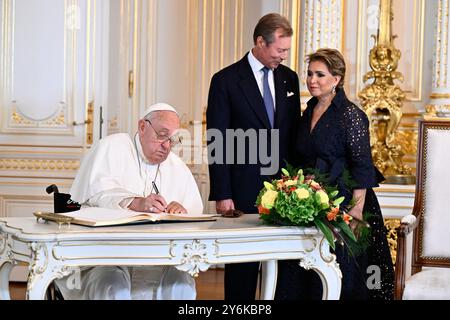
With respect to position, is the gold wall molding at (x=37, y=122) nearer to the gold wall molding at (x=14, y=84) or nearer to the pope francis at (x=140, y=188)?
the gold wall molding at (x=14, y=84)

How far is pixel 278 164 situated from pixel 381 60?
1.85m

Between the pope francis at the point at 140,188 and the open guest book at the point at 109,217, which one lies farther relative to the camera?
the pope francis at the point at 140,188

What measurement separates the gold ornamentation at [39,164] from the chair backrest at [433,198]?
10.0 ft

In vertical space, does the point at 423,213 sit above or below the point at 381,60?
below

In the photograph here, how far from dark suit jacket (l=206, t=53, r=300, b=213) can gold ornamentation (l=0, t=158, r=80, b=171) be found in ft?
7.23

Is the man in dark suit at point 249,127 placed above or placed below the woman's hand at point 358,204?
above

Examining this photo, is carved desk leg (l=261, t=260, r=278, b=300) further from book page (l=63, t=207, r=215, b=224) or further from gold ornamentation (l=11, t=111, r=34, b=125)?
gold ornamentation (l=11, t=111, r=34, b=125)

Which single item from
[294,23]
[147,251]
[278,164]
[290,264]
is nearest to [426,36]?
[294,23]

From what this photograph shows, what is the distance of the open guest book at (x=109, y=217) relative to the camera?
3611 mm

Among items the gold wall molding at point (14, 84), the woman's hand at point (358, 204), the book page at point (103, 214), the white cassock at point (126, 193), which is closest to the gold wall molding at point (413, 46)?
the woman's hand at point (358, 204)

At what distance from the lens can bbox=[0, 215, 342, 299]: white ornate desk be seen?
11.1 feet

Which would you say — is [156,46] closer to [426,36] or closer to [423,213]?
[426,36]

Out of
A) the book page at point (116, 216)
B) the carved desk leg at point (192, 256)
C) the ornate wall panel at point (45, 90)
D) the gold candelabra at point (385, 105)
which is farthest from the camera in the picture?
the ornate wall panel at point (45, 90)

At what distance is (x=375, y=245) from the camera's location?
4.91 meters
